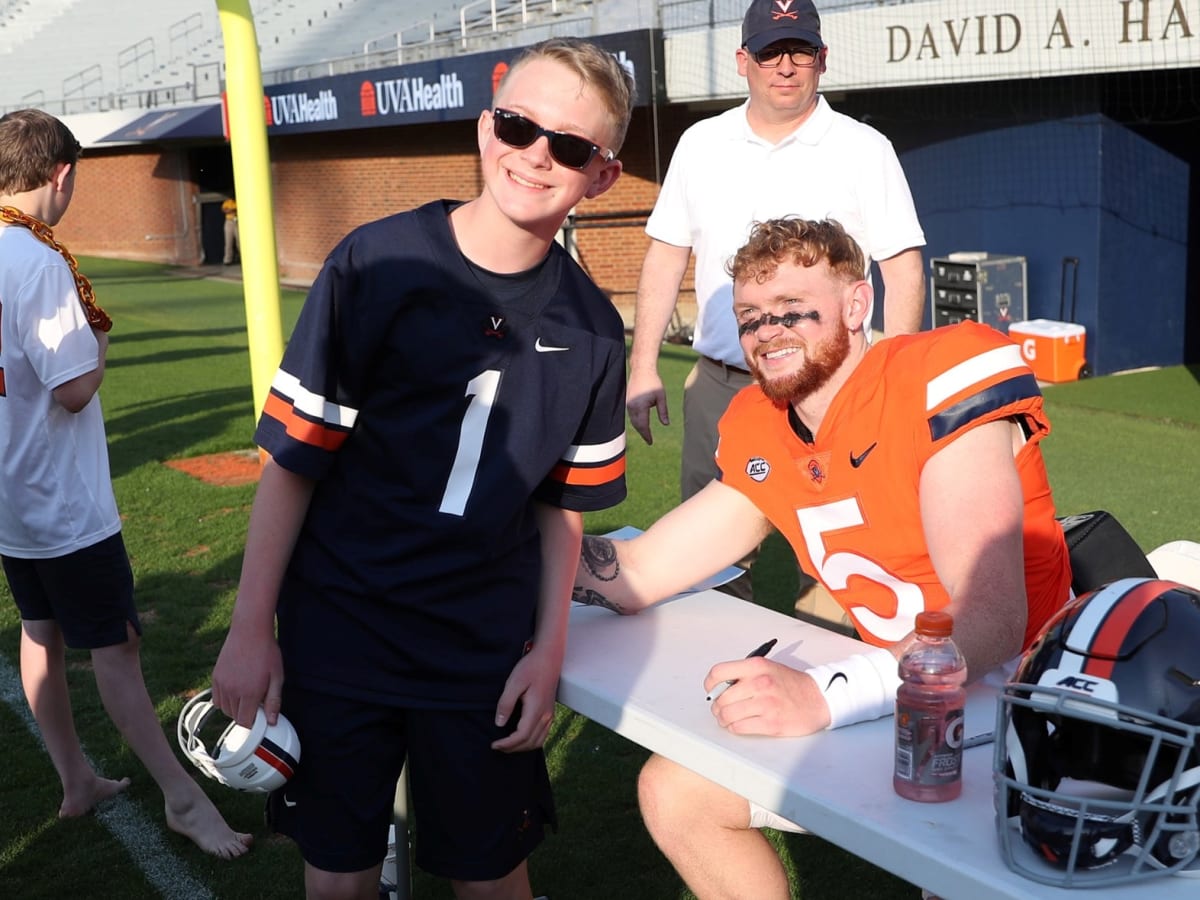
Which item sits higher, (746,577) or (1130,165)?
(1130,165)

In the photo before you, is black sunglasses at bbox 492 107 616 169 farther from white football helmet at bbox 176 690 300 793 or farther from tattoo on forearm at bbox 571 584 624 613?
white football helmet at bbox 176 690 300 793

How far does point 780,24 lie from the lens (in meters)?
4.13

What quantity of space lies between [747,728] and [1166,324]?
11158 millimetres

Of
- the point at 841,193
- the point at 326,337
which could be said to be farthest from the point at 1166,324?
the point at 326,337

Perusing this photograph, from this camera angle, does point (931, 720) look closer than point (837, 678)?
Yes

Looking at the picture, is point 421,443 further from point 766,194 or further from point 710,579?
point 766,194

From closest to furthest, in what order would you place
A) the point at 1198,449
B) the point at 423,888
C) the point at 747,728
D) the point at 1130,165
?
the point at 747,728, the point at 423,888, the point at 1198,449, the point at 1130,165

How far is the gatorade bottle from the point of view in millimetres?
1920

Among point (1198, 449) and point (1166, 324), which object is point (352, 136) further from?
point (1198, 449)

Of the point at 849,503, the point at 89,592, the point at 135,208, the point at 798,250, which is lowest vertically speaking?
the point at 89,592

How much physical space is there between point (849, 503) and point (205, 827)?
2240 millimetres

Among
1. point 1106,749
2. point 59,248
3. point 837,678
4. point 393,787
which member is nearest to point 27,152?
point 59,248

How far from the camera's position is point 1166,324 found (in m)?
12.0

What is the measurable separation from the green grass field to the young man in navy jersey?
3.90 ft
